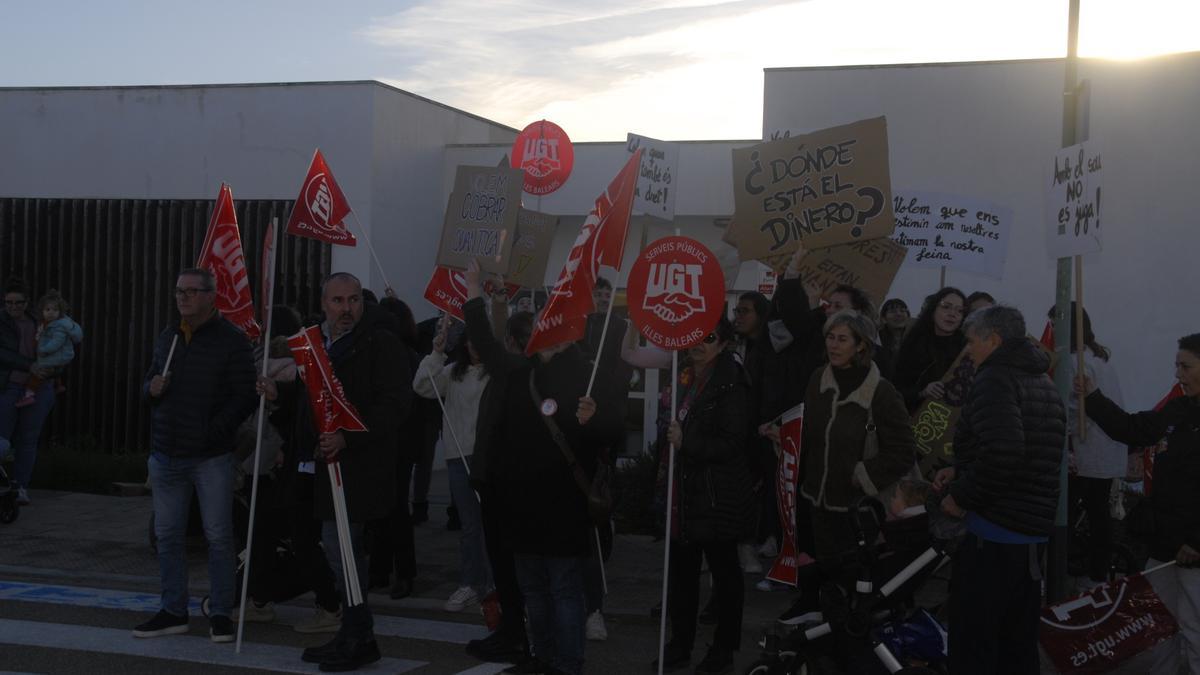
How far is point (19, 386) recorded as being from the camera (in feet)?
41.1

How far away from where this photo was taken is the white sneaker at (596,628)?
321 inches

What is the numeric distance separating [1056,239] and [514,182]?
364 centimetres

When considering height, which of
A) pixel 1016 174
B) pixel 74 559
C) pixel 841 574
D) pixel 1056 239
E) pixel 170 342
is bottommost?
pixel 74 559

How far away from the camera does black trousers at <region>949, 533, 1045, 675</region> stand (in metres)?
5.80

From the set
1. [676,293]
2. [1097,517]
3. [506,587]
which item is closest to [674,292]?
[676,293]

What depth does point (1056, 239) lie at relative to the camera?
814 centimetres

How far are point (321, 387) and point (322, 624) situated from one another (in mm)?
1794

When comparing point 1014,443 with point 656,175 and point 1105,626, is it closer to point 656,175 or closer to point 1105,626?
point 1105,626

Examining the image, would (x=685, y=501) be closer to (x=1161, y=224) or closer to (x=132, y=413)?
(x=1161, y=224)

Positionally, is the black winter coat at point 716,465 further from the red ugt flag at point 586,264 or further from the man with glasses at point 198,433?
the man with glasses at point 198,433

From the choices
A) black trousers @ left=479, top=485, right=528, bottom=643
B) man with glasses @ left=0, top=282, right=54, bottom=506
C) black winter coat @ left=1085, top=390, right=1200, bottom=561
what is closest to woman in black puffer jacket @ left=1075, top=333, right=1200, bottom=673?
black winter coat @ left=1085, top=390, right=1200, bottom=561

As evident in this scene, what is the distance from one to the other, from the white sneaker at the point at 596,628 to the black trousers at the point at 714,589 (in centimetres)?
76

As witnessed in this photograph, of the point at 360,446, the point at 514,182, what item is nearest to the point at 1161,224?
the point at 514,182

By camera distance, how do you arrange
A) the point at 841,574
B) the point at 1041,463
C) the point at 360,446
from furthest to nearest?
the point at 360,446 < the point at 841,574 < the point at 1041,463
